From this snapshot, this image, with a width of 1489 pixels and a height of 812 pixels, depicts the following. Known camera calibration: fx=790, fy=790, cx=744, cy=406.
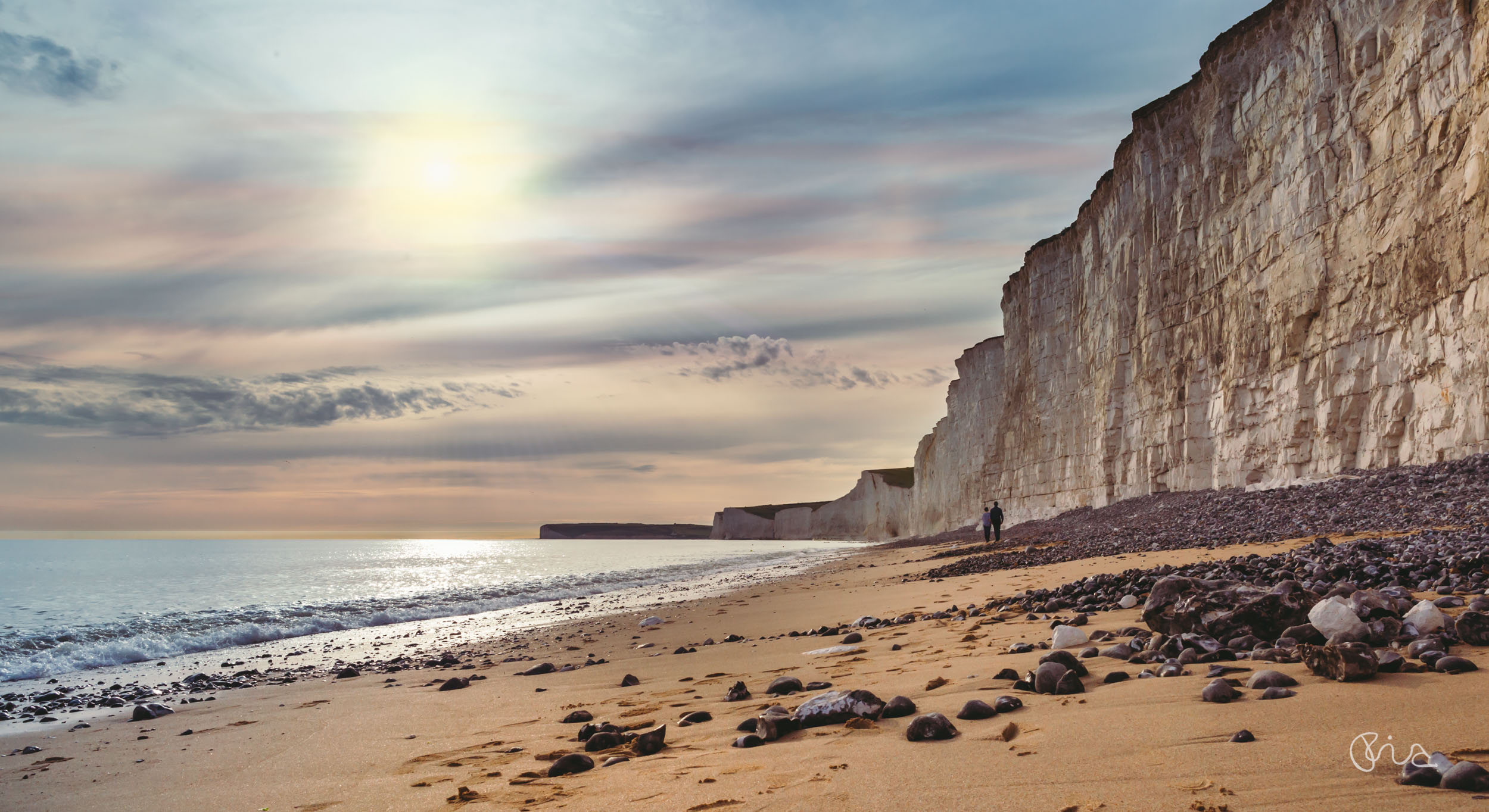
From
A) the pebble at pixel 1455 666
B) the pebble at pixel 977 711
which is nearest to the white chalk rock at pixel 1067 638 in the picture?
the pebble at pixel 977 711

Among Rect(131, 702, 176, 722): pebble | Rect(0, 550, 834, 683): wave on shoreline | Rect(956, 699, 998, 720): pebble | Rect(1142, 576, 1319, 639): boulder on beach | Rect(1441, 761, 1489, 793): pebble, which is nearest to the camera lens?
Rect(1441, 761, 1489, 793): pebble

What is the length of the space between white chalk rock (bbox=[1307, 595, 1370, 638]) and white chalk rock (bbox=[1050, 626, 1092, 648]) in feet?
3.85

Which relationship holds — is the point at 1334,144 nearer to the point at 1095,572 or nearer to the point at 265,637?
the point at 1095,572

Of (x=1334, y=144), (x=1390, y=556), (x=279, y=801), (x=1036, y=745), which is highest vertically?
(x=1334, y=144)

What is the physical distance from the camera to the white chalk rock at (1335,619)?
3.64 metres

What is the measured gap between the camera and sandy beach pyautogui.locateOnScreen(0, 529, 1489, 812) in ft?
7.98

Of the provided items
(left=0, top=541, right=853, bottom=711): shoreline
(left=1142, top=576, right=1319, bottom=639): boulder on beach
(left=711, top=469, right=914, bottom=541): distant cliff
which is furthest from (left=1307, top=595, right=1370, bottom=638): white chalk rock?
(left=711, top=469, right=914, bottom=541): distant cliff

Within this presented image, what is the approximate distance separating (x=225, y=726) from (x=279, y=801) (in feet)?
8.26

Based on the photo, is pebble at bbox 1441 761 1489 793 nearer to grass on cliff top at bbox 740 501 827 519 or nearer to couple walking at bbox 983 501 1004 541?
couple walking at bbox 983 501 1004 541

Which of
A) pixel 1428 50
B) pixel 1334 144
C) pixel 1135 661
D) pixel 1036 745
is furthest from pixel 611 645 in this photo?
pixel 1334 144

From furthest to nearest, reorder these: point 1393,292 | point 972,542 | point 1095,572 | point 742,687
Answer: point 972,542
point 1393,292
point 1095,572
point 742,687

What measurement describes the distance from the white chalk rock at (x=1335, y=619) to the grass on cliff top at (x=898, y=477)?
81155 mm

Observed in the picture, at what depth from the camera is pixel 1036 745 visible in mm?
2861

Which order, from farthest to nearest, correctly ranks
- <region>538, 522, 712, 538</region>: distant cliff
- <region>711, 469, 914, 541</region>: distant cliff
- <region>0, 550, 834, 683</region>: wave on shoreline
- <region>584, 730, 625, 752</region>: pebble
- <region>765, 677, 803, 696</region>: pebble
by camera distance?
<region>538, 522, 712, 538</region>: distant cliff, <region>711, 469, 914, 541</region>: distant cliff, <region>0, 550, 834, 683</region>: wave on shoreline, <region>765, 677, 803, 696</region>: pebble, <region>584, 730, 625, 752</region>: pebble
